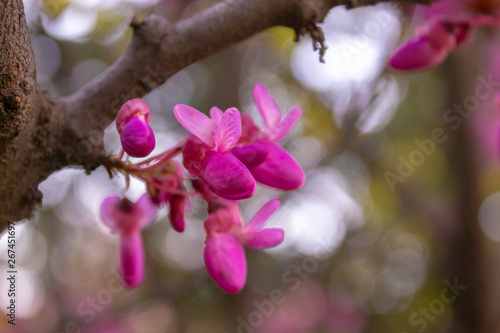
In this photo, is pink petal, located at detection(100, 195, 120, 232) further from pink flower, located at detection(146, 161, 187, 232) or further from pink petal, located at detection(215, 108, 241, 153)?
pink petal, located at detection(215, 108, 241, 153)

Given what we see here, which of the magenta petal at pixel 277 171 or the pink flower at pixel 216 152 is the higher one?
the pink flower at pixel 216 152

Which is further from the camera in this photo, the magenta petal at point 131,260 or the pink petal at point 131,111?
the magenta petal at point 131,260

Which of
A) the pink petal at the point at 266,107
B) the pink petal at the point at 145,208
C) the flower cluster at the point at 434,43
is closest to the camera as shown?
the pink petal at the point at 266,107

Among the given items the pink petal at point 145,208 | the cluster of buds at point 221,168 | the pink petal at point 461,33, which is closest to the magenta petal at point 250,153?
the cluster of buds at point 221,168

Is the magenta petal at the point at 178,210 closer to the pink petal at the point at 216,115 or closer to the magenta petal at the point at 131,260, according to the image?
the pink petal at the point at 216,115

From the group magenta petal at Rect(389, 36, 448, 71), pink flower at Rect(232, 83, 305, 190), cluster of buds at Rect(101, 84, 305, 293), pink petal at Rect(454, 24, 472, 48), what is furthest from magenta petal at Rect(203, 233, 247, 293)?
pink petal at Rect(454, 24, 472, 48)

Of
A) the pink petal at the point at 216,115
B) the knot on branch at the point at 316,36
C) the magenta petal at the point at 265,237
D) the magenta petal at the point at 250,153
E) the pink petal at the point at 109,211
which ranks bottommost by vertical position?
the pink petal at the point at 109,211
